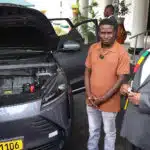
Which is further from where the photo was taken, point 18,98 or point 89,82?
point 89,82

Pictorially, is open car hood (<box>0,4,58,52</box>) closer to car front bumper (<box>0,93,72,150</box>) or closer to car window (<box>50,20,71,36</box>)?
car window (<box>50,20,71,36</box>)

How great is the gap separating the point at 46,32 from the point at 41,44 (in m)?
0.25

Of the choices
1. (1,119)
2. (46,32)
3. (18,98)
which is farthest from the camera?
(46,32)

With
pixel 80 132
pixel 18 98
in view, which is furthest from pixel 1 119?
pixel 80 132

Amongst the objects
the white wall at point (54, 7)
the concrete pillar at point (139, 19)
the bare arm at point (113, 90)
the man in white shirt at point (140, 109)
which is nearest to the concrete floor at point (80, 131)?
the bare arm at point (113, 90)

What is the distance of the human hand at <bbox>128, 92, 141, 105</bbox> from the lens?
7.64 ft

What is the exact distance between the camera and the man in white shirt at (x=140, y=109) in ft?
7.60

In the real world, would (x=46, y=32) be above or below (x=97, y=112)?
above

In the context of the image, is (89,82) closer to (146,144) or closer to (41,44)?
(146,144)

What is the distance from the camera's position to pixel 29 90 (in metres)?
3.31

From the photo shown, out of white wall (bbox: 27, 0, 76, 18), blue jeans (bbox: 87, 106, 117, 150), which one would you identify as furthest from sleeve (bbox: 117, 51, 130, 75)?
white wall (bbox: 27, 0, 76, 18)

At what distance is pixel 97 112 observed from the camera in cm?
344

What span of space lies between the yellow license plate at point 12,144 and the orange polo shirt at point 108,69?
2.82 ft

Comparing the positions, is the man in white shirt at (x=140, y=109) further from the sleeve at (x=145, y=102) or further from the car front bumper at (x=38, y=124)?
the car front bumper at (x=38, y=124)
